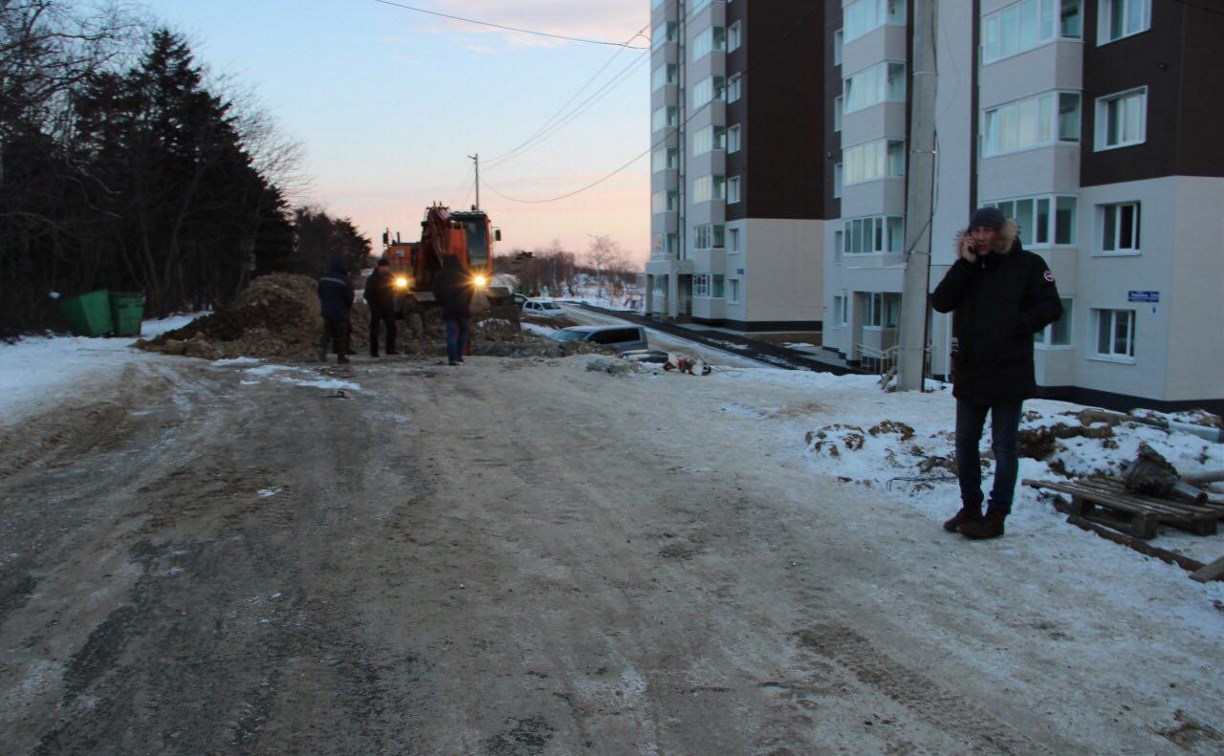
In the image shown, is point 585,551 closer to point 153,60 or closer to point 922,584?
point 922,584

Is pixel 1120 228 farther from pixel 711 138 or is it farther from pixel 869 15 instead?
pixel 711 138

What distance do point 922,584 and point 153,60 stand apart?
145 feet

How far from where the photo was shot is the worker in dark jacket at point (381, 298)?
15.8 m

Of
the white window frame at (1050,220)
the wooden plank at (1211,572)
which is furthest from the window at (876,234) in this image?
the wooden plank at (1211,572)

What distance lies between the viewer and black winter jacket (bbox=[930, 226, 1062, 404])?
476 cm

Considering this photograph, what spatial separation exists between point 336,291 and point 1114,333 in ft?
75.4

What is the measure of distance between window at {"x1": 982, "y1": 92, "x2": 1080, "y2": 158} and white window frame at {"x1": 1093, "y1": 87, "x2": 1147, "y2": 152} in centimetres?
73

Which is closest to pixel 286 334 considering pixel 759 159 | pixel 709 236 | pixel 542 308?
pixel 759 159

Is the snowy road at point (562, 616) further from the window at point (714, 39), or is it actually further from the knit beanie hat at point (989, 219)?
the window at point (714, 39)

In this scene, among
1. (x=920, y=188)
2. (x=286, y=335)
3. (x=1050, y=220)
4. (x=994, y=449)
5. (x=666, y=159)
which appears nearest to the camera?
(x=994, y=449)

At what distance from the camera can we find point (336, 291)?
1439 cm

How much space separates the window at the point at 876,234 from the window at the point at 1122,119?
9.76 meters

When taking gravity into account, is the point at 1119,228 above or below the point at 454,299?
above

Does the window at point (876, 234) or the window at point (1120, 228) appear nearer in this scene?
the window at point (1120, 228)
